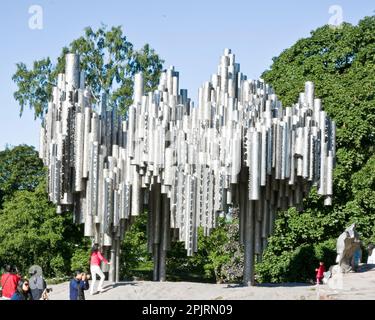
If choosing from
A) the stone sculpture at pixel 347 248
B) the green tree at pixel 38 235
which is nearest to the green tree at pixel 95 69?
the green tree at pixel 38 235

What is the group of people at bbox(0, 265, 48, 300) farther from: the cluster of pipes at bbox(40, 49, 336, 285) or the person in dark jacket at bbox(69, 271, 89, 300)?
the cluster of pipes at bbox(40, 49, 336, 285)

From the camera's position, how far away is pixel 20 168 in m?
63.8

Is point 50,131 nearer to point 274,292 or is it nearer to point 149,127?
point 149,127

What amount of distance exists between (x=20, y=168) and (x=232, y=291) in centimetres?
3932

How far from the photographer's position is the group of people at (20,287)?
883 inches

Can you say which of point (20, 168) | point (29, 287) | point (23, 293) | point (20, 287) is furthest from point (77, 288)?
point (20, 168)

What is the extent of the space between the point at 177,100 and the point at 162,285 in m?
5.86

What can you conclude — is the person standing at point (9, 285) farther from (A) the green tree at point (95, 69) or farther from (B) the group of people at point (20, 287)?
(A) the green tree at point (95, 69)

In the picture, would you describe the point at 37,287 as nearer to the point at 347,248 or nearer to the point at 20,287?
the point at 20,287

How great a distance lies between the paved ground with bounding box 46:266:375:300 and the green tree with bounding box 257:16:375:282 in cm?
1176

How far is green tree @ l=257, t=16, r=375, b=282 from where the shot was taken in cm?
4078

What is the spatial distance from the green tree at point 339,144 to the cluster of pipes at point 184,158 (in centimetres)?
1151

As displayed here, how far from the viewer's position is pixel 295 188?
93.9 feet
